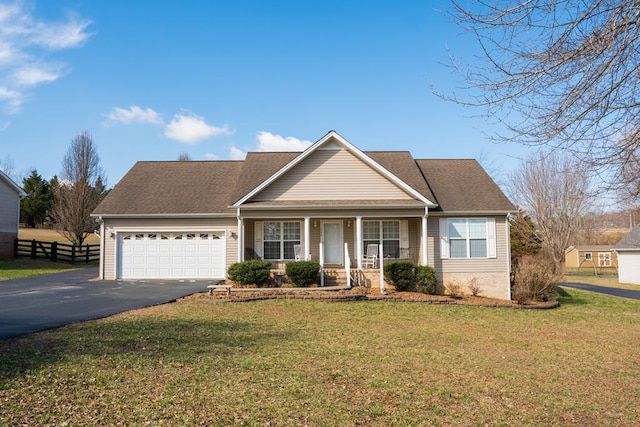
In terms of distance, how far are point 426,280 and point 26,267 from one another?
2240 cm

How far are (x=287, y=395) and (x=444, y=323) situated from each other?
→ 7448mm

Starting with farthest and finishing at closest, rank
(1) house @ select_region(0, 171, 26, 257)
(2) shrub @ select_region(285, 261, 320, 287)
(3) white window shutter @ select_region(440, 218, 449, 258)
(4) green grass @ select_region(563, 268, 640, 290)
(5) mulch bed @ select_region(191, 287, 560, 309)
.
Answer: (4) green grass @ select_region(563, 268, 640, 290) < (1) house @ select_region(0, 171, 26, 257) < (3) white window shutter @ select_region(440, 218, 449, 258) < (2) shrub @ select_region(285, 261, 320, 287) < (5) mulch bed @ select_region(191, 287, 560, 309)

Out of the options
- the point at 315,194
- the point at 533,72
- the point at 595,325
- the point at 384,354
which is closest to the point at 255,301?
the point at 315,194

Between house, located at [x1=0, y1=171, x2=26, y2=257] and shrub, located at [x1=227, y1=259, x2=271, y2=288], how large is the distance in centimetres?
2049

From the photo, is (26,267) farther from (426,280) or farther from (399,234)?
(426,280)

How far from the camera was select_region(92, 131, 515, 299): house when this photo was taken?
61.6 ft

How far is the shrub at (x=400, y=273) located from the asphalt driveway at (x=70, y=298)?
21.9 feet

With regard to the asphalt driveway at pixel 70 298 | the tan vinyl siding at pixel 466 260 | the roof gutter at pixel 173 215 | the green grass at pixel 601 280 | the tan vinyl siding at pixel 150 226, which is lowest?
the green grass at pixel 601 280

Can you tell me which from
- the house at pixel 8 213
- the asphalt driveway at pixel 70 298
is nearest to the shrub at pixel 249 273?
the asphalt driveway at pixel 70 298

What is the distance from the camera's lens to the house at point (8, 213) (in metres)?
29.8

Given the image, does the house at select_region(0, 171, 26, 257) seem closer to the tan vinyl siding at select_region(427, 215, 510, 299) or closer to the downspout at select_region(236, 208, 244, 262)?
the downspout at select_region(236, 208, 244, 262)

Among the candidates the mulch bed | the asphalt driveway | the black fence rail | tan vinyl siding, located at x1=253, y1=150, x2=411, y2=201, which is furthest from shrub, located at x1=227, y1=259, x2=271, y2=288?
the black fence rail

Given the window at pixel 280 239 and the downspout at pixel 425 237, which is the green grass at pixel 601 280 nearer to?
the downspout at pixel 425 237

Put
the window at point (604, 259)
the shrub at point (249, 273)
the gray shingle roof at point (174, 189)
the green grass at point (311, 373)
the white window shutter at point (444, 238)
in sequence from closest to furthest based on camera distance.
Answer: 1. the green grass at point (311, 373)
2. the shrub at point (249, 273)
3. the white window shutter at point (444, 238)
4. the gray shingle roof at point (174, 189)
5. the window at point (604, 259)
